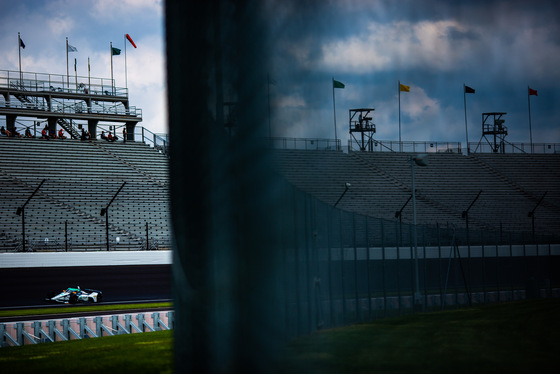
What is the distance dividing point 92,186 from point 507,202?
77.4 feet

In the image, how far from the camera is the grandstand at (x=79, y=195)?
36.1 m

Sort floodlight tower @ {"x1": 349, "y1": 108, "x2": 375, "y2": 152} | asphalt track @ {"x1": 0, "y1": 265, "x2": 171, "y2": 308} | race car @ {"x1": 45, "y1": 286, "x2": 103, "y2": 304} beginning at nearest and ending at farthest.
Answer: floodlight tower @ {"x1": 349, "y1": 108, "x2": 375, "y2": 152}, race car @ {"x1": 45, "y1": 286, "x2": 103, "y2": 304}, asphalt track @ {"x1": 0, "y1": 265, "x2": 171, "y2": 308}

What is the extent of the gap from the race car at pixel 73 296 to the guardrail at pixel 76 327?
1081cm

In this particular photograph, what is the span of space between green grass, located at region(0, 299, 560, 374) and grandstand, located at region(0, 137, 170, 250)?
21338mm

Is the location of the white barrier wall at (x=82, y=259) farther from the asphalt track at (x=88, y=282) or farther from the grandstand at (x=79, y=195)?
the grandstand at (x=79, y=195)

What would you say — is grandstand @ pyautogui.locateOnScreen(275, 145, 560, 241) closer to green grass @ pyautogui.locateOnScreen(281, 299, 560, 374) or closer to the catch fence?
the catch fence

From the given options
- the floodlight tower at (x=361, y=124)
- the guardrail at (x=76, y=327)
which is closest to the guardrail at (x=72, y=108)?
the floodlight tower at (x=361, y=124)

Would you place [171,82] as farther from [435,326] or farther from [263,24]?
[435,326]

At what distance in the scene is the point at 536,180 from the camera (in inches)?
1668

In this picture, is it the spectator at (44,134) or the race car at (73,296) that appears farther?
the spectator at (44,134)

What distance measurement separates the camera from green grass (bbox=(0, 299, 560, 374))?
8508 mm

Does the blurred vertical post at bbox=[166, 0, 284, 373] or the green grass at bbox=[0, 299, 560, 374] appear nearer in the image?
the blurred vertical post at bbox=[166, 0, 284, 373]

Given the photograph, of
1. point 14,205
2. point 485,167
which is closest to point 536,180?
point 485,167

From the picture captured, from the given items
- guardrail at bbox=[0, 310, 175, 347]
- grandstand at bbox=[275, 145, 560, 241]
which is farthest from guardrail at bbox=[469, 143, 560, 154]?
guardrail at bbox=[0, 310, 175, 347]
